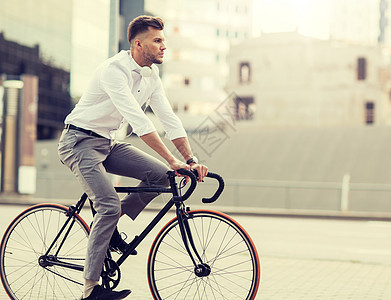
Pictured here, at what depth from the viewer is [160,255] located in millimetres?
3908

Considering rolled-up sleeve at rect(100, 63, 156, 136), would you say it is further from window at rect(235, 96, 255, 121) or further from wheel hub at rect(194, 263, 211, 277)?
window at rect(235, 96, 255, 121)

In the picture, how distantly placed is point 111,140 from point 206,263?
0.99 metres

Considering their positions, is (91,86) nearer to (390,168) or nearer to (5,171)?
(5,171)

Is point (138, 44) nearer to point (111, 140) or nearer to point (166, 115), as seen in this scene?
point (166, 115)

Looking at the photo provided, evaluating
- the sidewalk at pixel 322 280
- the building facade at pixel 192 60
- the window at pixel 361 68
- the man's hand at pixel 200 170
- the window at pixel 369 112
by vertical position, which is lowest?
the sidewalk at pixel 322 280

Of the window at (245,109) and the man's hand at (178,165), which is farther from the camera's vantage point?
the window at (245,109)

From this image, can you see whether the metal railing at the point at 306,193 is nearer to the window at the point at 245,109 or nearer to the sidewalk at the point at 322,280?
the sidewalk at the point at 322,280

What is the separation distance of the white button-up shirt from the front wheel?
25.3 inches

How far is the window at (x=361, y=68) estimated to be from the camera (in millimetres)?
51938

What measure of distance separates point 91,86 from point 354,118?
50.0 metres

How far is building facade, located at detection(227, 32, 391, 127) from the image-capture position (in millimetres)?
51875

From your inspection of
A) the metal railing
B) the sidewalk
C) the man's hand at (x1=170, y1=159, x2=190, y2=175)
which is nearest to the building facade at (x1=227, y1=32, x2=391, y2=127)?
the metal railing

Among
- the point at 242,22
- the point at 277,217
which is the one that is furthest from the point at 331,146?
the point at 242,22

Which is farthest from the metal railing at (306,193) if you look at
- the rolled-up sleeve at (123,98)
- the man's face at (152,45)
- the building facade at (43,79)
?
the building facade at (43,79)
